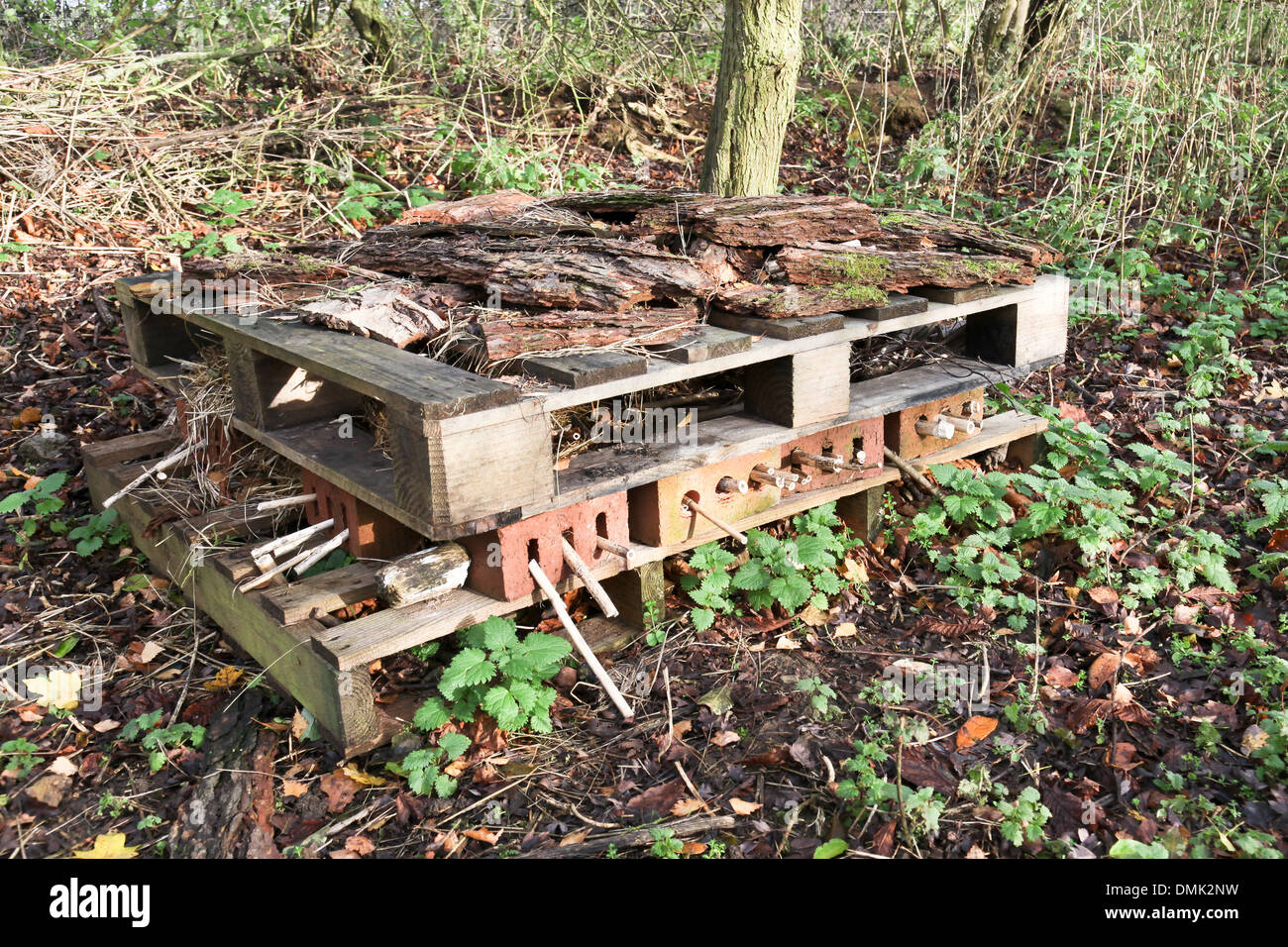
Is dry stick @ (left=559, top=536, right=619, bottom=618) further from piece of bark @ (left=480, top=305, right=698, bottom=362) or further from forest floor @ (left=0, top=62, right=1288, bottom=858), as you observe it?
piece of bark @ (left=480, top=305, right=698, bottom=362)

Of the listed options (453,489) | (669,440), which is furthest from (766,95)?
(453,489)

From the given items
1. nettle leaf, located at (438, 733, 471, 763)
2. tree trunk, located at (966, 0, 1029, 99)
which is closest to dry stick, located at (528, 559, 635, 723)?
nettle leaf, located at (438, 733, 471, 763)

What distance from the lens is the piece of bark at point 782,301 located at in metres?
3.03

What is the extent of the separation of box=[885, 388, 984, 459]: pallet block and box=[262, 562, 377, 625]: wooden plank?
1.75 metres

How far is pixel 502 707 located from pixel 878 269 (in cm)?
176

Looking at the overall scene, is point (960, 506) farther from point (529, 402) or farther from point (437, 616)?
point (437, 616)

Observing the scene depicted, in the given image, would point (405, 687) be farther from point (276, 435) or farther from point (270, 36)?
point (270, 36)

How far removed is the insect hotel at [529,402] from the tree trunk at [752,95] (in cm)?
130

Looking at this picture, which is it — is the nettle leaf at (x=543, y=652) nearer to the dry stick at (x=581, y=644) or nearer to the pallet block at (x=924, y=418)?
the dry stick at (x=581, y=644)

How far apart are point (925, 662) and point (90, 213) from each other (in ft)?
16.4

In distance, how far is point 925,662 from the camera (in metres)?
2.94

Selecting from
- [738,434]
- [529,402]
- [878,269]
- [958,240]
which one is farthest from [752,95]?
[529,402]

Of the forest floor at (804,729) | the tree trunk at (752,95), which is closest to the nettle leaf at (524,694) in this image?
the forest floor at (804,729)

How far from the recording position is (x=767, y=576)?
121 inches
